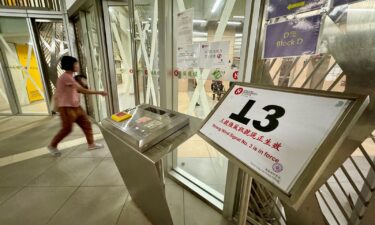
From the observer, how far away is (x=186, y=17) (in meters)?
1.43

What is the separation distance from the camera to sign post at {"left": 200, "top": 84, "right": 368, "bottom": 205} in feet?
1.52

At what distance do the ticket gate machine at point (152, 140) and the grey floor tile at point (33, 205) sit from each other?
42.0 inches

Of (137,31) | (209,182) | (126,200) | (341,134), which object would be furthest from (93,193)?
(341,134)

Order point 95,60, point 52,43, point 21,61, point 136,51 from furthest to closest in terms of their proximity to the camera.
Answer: point 21,61, point 52,43, point 95,60, point 136,51

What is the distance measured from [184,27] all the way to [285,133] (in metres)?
1.29

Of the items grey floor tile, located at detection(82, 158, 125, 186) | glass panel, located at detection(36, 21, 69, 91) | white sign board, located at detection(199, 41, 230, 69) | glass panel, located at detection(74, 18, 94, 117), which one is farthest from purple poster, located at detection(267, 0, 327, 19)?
glass panel, located at detection(36, 21, 69, 91)

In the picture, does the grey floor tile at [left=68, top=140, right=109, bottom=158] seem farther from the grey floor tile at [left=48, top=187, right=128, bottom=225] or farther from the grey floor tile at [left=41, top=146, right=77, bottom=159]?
the grey floor tile at [left=48, top=187, right=128, bottom=225]

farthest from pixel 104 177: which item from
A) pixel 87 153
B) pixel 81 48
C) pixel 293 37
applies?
pixel 81 48

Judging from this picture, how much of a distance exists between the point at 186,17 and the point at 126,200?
187 cm

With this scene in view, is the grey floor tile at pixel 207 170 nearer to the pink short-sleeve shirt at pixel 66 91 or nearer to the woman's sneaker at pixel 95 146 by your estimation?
→ the woman's sneaker at pixel 95 146

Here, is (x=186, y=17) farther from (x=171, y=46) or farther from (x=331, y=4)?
(x=331, y=4)

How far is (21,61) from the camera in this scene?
4145mm

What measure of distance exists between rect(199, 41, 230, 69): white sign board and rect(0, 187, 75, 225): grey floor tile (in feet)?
6.53

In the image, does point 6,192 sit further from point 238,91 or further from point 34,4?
point 34,4
